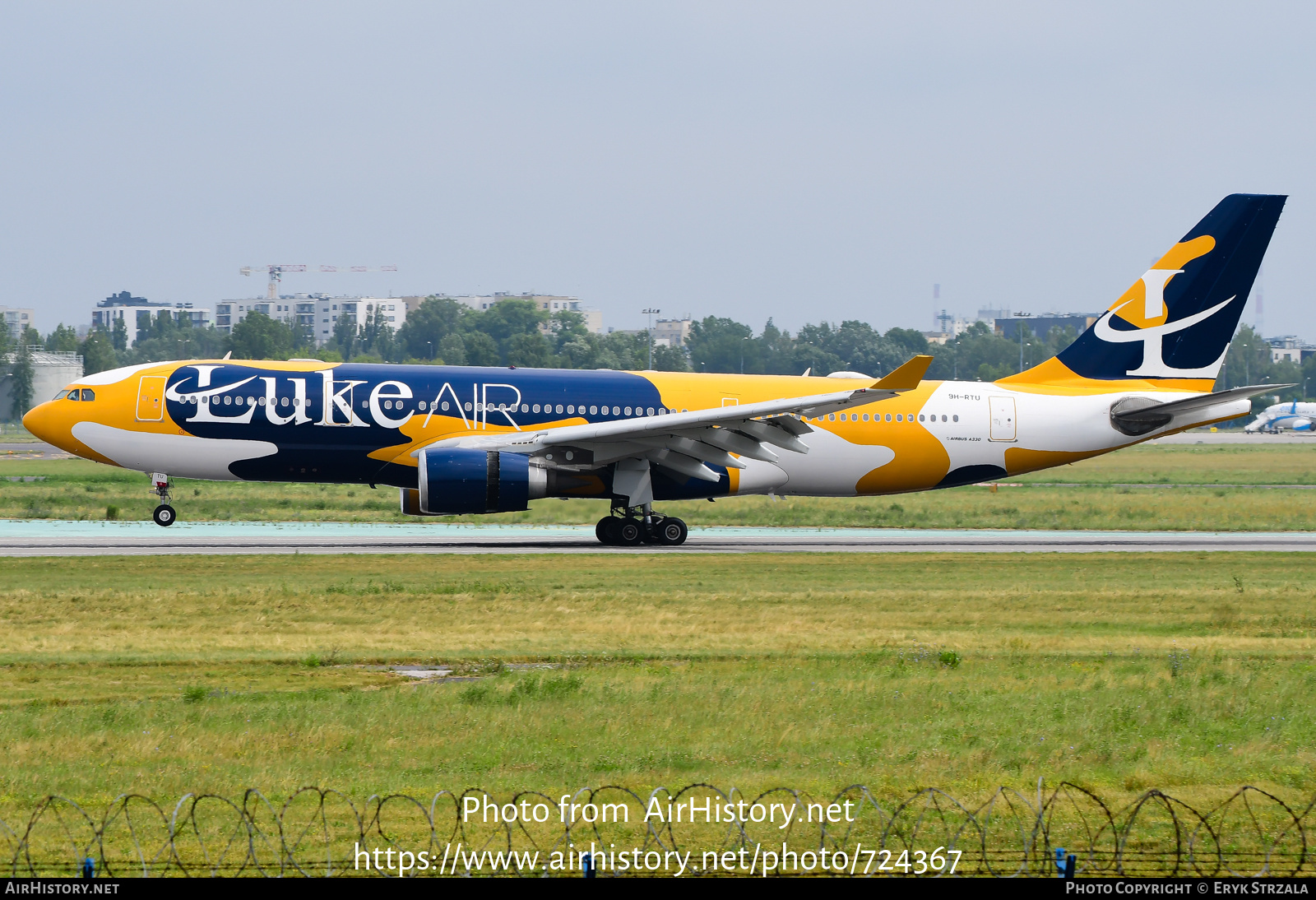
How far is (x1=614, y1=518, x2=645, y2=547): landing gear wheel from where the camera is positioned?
32.2 metres

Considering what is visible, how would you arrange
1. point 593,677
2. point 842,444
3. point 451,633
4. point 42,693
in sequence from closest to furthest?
1. point 42,693
2. point 593,677
3. point 451,633
4. point 842,444

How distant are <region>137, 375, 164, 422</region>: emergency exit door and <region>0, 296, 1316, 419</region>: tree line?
78830 mm

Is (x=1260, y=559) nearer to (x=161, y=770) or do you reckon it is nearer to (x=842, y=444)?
(x=842, y=444)

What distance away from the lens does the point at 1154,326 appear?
34.5 meters

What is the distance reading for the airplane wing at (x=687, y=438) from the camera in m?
29.7

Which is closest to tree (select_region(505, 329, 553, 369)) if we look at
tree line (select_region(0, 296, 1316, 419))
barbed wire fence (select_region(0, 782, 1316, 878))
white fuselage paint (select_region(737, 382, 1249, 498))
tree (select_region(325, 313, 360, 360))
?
tree line (select_region(0, 296, 1316, 419))

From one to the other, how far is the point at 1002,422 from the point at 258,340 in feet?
339

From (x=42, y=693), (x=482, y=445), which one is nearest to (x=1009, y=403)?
(x=482, y=445)

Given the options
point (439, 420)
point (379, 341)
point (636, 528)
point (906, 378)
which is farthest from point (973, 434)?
point (379, 341)

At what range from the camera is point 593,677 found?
1562cm

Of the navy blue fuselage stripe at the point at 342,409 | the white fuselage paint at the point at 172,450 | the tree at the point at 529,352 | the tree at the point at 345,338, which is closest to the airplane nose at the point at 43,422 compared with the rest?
the white fuselage paint at the point at 172,450

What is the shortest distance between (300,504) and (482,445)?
13.0 m

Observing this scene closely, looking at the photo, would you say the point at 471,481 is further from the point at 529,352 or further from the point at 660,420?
the point at 529,352

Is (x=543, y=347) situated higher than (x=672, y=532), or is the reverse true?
(x=543, y=347)
